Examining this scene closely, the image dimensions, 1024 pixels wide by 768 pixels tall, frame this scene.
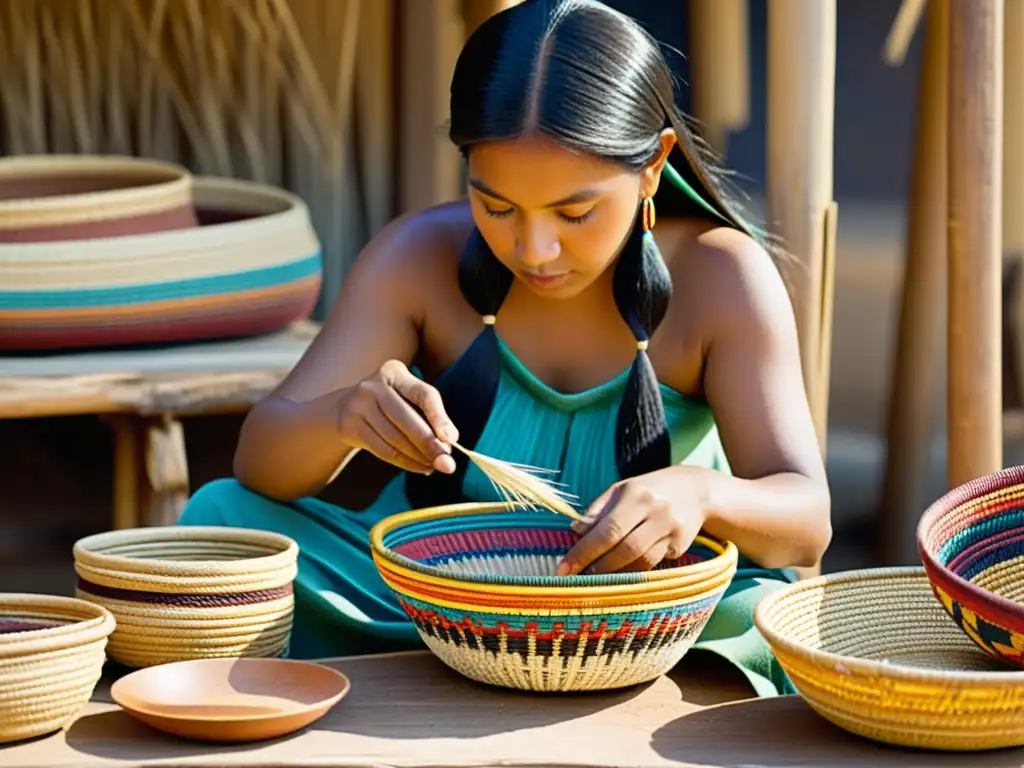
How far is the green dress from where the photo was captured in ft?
8.84

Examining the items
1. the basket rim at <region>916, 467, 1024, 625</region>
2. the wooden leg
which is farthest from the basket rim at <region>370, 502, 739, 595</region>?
the wooden leg

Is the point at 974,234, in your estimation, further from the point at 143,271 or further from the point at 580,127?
the point at 143,271

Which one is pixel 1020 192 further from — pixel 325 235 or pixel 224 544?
pixel 224 544

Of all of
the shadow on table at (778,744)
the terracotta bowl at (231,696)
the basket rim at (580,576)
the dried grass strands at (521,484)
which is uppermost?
the dried grass strands at (521,484)

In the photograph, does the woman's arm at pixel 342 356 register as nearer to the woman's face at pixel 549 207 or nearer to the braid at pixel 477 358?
the braid at pixel 477 358

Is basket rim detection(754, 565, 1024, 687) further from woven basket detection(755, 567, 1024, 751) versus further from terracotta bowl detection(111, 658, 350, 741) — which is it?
terracotta bowl detection(111, 658, 350, 741)

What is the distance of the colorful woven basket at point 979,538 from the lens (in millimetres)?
2352

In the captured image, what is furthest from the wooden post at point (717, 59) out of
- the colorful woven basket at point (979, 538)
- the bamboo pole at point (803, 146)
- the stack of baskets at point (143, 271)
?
the colorful woven basket at point (979, 538)

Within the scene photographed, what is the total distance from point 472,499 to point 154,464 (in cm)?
88

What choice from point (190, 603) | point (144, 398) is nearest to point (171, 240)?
point (144, 398)

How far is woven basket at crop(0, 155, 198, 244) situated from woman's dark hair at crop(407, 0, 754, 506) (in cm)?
118

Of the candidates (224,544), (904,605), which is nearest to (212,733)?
(224,544)

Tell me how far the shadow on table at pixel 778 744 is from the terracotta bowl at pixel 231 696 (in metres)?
0.43

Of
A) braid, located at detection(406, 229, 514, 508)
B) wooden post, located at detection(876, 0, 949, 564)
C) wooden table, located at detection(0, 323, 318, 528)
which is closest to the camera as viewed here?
braid, located at detection(406, 229, 514, 508)
